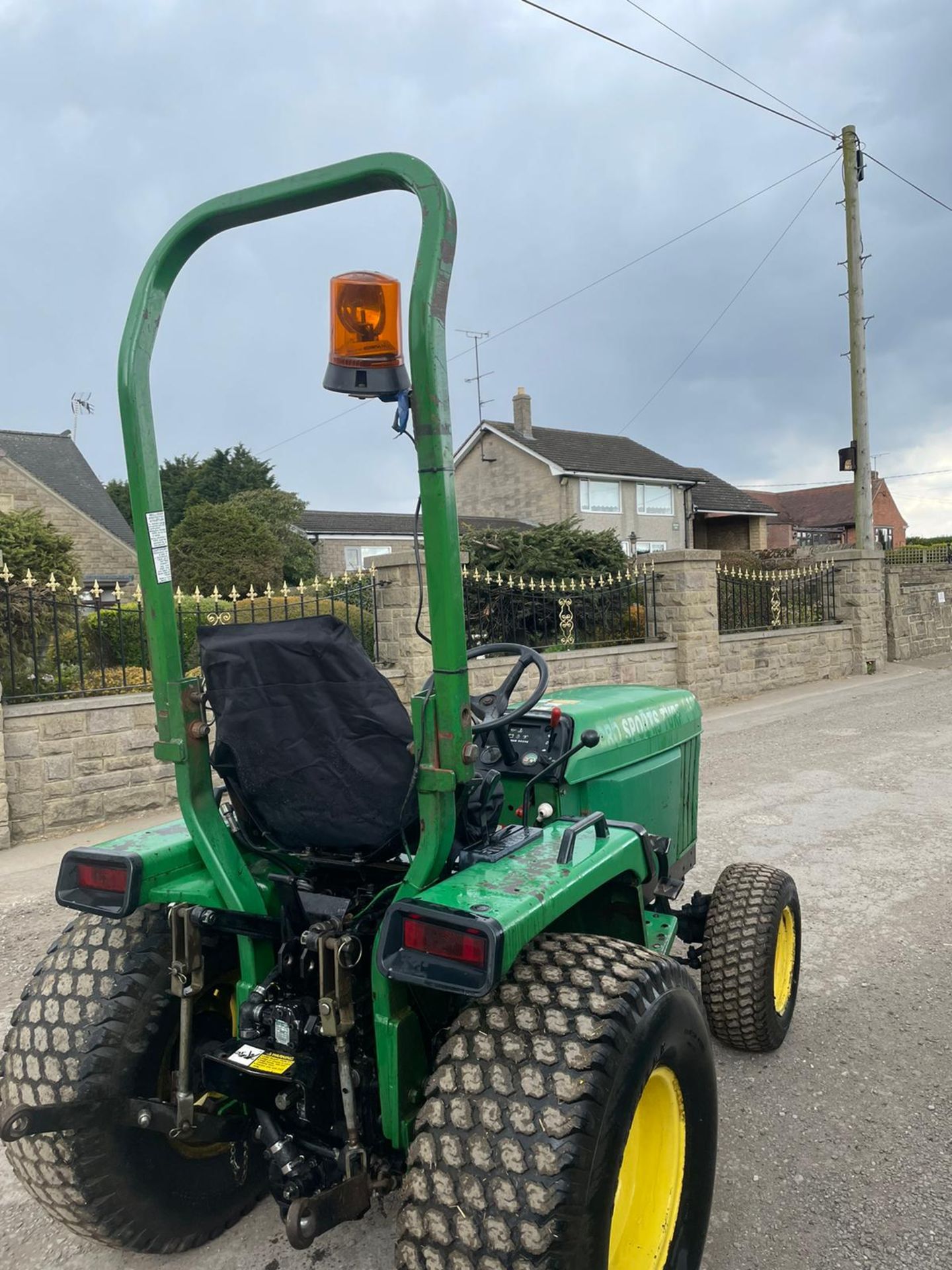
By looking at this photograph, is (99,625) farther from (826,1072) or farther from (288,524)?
(288,524)

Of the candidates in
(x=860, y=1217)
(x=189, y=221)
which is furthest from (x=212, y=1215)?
(x=189, y=221)

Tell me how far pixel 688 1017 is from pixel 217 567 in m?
22.3

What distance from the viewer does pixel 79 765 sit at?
6.57 m

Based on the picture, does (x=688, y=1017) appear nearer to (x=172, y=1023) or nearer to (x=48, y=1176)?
(x=172, y=1023)

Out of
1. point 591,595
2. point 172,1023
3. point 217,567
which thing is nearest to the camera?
point 172,1023

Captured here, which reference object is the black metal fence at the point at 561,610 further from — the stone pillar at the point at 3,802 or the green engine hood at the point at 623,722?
the green engine hood at the point at 623,722

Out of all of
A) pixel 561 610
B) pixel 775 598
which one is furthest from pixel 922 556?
pixel 561 610

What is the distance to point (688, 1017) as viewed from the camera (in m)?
2.03

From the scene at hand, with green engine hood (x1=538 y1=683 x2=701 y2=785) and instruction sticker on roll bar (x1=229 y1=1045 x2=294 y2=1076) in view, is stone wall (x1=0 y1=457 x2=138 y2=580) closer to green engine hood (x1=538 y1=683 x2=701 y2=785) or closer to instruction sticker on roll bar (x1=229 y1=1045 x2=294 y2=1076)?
green engine hood (x1=538 y1=683 x2=701 y2=785)

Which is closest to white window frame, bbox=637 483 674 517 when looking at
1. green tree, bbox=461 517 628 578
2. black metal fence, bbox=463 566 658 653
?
green tree, bbox=461 517 628 578

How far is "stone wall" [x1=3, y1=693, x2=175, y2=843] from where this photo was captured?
6305 millimetres

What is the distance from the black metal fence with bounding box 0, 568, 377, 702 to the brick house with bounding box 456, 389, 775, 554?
23.4 meters

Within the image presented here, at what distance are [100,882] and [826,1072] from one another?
2510 mm

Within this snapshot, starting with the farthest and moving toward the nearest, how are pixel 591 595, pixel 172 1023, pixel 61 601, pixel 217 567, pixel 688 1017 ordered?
pixel 217 567
pixel 591 595
pixel 61 601
pixel 172 1023
pixel 688 1017
